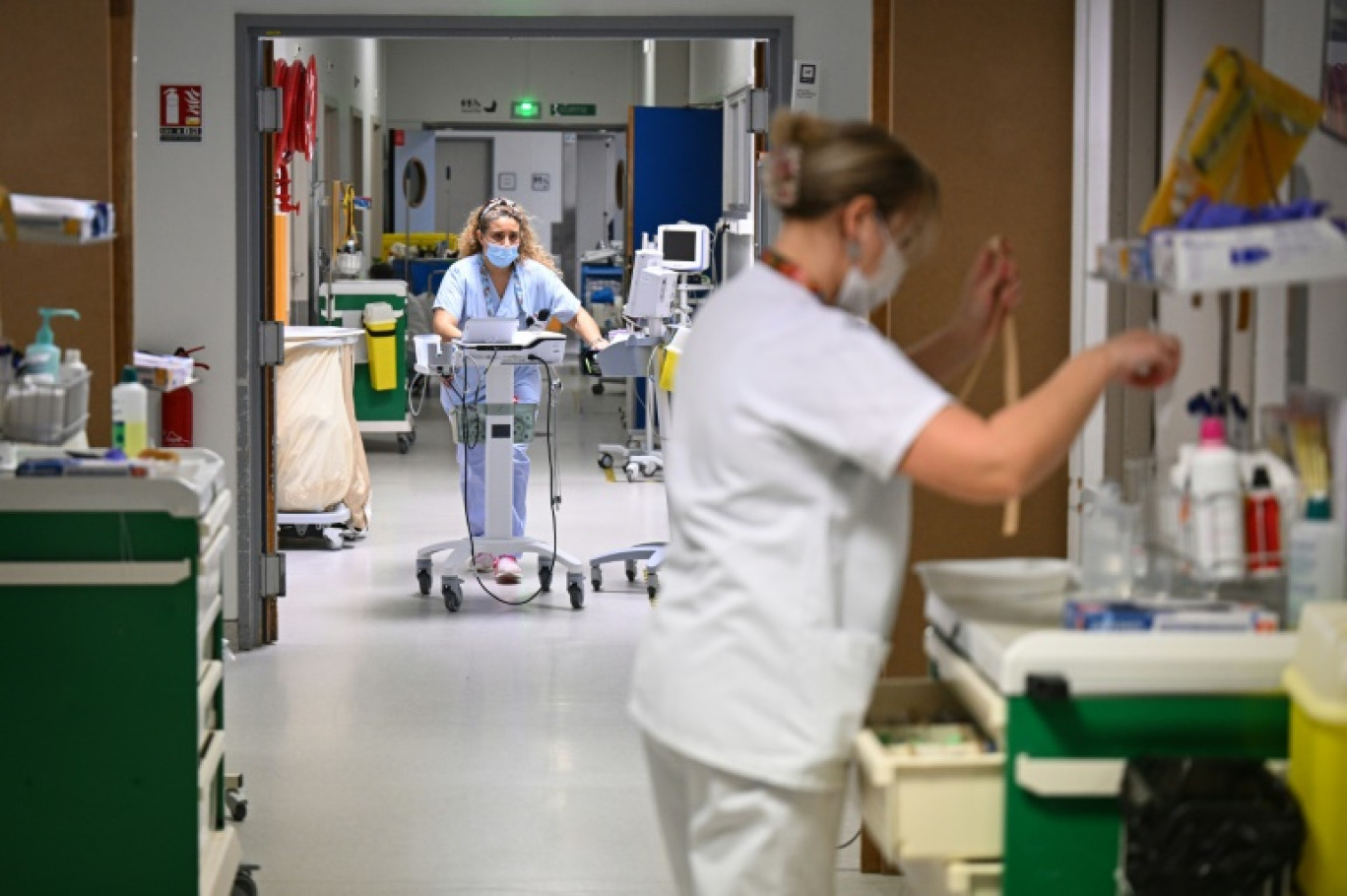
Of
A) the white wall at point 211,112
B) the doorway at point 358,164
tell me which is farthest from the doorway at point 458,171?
the white wall at point 211,112

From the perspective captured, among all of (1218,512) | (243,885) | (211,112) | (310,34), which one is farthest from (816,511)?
(310,34)

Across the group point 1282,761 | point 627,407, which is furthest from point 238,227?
point 627,407

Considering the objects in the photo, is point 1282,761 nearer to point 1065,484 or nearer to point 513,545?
point 1065,484

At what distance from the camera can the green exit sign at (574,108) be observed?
20.3m

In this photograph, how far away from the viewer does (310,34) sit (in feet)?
22.4

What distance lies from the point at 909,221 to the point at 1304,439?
647 mm

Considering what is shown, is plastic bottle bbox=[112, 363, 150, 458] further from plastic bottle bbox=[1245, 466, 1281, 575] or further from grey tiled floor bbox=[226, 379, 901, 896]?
plastic bottle bbox=[1245, 466, 1281, 575]

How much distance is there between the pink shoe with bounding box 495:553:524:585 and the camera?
828 centimetres

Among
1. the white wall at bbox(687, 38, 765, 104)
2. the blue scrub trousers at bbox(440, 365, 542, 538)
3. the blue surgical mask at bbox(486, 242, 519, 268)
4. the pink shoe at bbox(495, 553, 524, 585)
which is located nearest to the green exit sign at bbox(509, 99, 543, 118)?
the white wall at bbox(687, 38, 765, 104)

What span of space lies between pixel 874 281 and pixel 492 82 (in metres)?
18.2

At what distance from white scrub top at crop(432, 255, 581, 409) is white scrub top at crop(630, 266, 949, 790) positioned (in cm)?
591

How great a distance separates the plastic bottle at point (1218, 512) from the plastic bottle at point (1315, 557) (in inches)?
2.9

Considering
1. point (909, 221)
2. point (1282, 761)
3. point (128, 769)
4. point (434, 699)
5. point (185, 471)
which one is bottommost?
point (434, 699)

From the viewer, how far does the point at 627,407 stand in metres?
13.2
